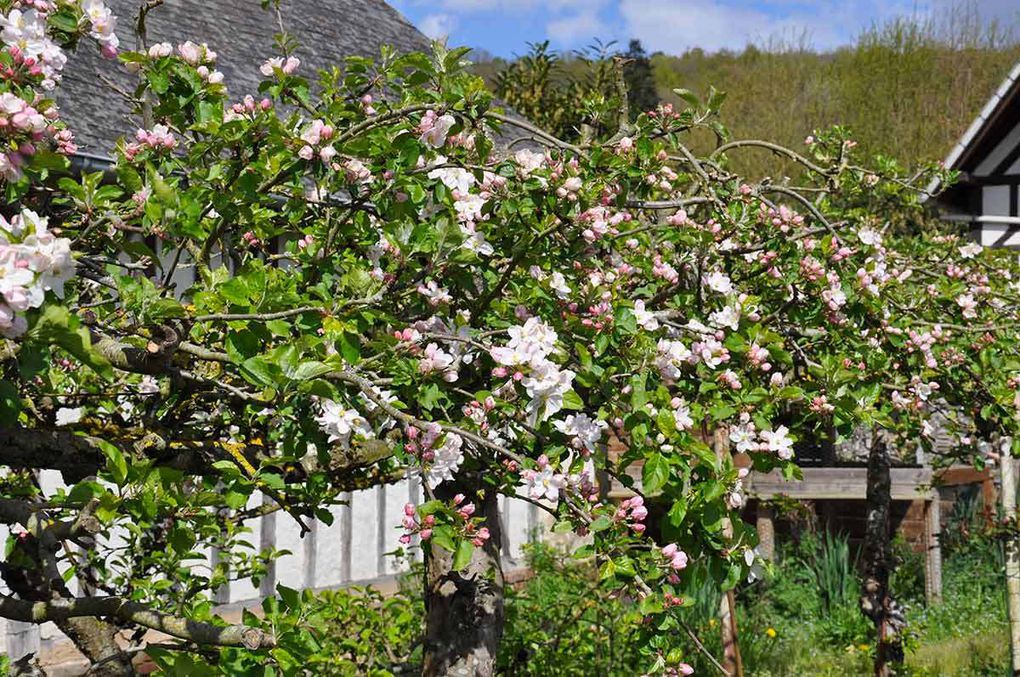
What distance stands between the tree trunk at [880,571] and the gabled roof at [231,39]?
205 inches

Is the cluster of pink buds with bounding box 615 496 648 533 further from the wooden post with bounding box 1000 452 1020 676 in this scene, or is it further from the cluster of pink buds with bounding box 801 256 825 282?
the wooden post with bounding box 1000 452 1020 676

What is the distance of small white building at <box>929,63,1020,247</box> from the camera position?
11.0m

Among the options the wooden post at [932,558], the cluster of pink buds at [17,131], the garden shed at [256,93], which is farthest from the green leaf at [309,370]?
the wooden post at [932,558]

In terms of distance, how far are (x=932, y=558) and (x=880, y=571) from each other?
3.04 meters

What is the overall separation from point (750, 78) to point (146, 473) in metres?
28.4

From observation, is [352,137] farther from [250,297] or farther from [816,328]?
[816,328]

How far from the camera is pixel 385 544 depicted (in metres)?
8.93

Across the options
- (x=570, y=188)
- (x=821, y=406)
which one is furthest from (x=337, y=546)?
(x=570, y=188)

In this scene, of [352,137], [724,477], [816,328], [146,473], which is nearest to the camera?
[146,473]

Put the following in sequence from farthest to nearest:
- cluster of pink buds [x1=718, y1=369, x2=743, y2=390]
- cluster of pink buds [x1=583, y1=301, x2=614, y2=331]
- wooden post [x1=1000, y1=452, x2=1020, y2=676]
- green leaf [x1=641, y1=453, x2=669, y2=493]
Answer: wooden post [x1=1000, y1=452, x2=1020, y2=676] → cluster of pink buds [x1=718, y1=369, x2=743, y2=390] → cluster of pink buds [x1=583, y1=301, x2=614, y2=331] → green leaf [x1=641, y1=453, x2=669, y2=493]

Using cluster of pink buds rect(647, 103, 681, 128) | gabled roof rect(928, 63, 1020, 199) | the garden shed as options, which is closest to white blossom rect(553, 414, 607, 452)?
cluster of pink buds rect(647, 103, 681, 128)

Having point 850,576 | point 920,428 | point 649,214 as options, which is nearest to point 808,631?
point 850,576

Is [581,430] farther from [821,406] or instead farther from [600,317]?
[821,406]

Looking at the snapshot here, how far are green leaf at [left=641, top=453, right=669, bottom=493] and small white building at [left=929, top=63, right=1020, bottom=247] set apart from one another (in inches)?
383
